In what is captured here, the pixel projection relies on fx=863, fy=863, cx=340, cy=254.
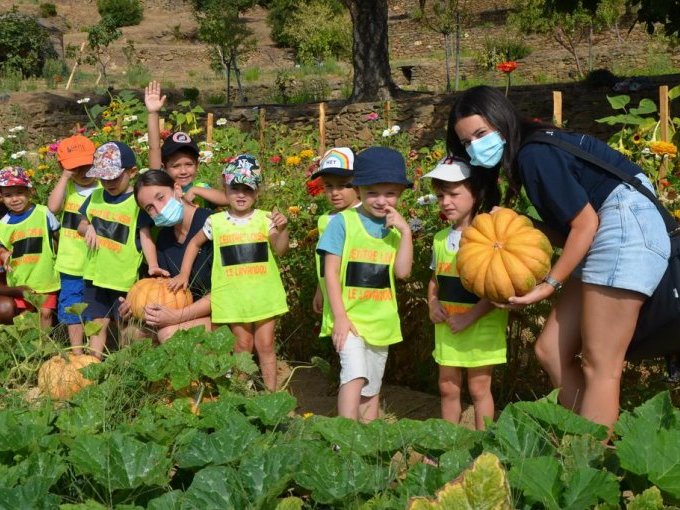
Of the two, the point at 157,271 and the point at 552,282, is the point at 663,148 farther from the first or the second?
the point at 157,271

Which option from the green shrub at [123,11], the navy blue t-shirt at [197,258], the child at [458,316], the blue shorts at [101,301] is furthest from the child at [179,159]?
the green shrub at [123,11]

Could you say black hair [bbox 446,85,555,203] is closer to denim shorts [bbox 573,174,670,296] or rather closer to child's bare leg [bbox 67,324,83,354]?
denim shorts [bbox 573,174,670,296]

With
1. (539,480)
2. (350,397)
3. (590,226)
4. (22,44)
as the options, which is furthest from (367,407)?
(22,44)

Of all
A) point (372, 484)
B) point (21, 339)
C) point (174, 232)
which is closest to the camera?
point (372, 484)

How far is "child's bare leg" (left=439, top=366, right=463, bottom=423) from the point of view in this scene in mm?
3441

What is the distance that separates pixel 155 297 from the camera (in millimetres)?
4137

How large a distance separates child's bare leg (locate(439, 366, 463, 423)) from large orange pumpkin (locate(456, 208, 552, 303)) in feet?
1.78

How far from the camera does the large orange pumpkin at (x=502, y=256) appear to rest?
289cm

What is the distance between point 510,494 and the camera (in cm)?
203

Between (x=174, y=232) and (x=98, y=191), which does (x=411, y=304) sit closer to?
(x=174, y=232)

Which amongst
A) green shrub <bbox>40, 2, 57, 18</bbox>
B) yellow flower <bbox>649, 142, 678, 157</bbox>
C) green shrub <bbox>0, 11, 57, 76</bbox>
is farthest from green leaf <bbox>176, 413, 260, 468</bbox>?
green shrub <bbox>40, 2, 57, 18</bbox>

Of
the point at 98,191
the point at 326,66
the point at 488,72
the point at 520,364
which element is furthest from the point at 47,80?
the point at 520,364

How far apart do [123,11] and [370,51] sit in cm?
2625

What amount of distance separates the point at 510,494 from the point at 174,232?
278 cm
